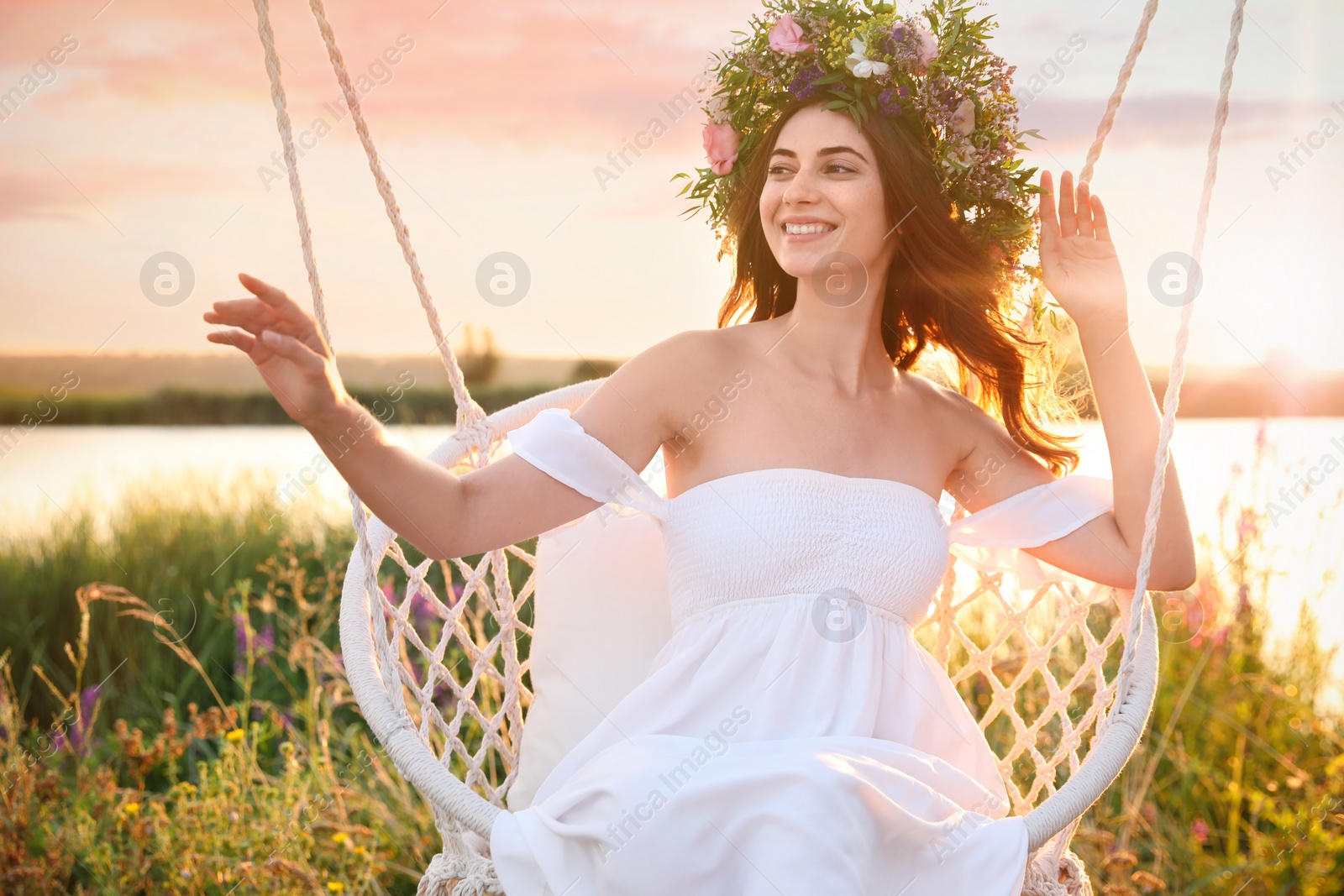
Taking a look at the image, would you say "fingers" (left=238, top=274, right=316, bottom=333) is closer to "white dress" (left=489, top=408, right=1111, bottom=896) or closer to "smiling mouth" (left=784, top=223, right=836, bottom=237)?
"white dress" (left=489, top=408, right=1111, bottom=896)

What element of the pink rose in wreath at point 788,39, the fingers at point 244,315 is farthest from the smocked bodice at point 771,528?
the pink rose in wreath at point 788,39

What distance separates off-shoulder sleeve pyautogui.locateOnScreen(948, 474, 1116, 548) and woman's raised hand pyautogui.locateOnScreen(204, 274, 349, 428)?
115 centimetres

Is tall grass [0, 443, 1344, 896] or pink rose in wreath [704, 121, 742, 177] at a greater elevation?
pink rose in wreath [704, 121, 742, 177]

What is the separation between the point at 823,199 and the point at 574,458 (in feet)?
2.01

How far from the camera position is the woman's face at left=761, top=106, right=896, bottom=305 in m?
1.82

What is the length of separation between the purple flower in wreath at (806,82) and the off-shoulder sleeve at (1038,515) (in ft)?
2.61

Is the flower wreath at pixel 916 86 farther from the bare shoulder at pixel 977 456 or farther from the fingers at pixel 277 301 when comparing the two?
the fingers at pixel 277 301

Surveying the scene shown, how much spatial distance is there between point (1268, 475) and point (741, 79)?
1.91 metres

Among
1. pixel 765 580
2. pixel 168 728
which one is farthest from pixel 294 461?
pixel 765 580

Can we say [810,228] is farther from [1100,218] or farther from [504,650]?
[504,650]

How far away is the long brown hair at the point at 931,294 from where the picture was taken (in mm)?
1885

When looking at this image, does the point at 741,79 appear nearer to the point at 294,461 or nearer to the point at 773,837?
the point at 773,837

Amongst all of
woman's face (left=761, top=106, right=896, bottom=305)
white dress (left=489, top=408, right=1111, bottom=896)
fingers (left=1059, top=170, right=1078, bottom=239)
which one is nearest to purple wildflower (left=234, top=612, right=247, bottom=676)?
white dress (left=489, top=408, right=1111, bottom=896)

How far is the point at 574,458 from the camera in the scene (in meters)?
1.66
